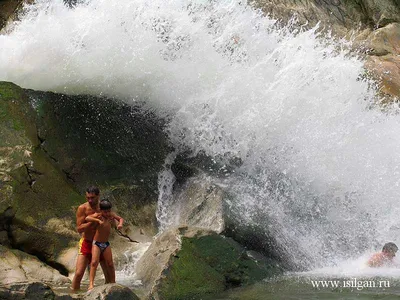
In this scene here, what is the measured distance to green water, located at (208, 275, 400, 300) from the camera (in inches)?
233

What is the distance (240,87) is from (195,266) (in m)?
4.04

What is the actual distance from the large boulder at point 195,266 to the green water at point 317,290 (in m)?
0.22

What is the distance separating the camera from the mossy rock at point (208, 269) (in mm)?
6170

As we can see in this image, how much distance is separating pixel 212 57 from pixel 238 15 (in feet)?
3.43

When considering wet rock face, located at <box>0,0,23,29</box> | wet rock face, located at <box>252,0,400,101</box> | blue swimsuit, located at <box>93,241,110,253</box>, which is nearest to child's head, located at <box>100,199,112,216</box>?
blue swimsuit, located at <box>93,241,110,253</box>

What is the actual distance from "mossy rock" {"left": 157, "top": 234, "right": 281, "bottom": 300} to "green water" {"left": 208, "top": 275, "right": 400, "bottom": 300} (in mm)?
201

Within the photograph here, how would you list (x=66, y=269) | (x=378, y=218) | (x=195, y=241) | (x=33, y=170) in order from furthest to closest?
(x=378, y=218), (x=33, y=170), (x=66, y=269), (x=195, y=241)

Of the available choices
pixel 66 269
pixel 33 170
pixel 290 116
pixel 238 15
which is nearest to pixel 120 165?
pixel 33 170

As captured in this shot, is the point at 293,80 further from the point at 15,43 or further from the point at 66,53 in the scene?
the point at 15,43

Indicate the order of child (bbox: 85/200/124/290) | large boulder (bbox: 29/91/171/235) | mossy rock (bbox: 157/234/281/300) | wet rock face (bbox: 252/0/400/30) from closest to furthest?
mossy rock (bbox: 157/234/281/300), child (bbox: 85/200/124/290), large boulder (bbox: 29/91/171/235), wet rock face (bbox: 252/0/400/30)

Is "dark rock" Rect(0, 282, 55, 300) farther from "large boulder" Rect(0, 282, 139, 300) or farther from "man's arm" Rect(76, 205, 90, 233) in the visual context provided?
"man's arm" Rect(76, 205, 90, 233)

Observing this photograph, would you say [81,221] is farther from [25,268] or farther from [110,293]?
[110,293]

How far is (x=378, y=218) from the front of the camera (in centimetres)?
874

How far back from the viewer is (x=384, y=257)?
7.57 metres
